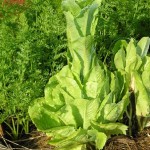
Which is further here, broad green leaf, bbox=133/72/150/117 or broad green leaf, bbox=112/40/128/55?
broad green leaf, bbox=112/40/128/55

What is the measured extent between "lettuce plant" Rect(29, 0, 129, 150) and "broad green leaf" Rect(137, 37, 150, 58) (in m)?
0.33

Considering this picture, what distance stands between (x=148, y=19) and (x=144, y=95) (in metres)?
1.11

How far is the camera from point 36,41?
3.20 metres

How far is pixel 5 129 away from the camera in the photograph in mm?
3355

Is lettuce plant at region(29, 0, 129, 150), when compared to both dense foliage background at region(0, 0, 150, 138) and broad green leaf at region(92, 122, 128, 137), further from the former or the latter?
dense foliage background at region(0, 0, 150, 138)

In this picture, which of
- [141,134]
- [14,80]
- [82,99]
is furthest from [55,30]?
[141,134]

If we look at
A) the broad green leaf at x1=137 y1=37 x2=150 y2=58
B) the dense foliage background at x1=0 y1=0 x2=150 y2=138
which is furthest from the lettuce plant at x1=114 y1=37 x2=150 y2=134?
the dense foliage background at x1=0 y1=0 x2=150 y2=138

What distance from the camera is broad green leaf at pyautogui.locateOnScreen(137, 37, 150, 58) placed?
3.11m

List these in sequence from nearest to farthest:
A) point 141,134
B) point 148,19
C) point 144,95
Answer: point 144,95
point 141,134
point 148,19

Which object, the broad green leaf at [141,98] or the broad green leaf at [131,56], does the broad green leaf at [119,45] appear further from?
the broad green leaf at [141,98]

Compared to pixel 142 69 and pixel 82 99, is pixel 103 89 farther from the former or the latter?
pixel 142 69

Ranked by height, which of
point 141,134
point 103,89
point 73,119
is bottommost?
point 141,134

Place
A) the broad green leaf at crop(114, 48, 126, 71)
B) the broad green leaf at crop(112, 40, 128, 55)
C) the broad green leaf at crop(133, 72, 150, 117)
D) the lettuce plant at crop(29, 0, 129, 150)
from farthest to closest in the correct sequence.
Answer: the broad green leaf at crop(112, 40, 128, 55), the broad green leaf at crop(114, 48, 126, 71), the broad green leaf at crop(133, 72, 150, 117), the lettuce plant at crop(29, 0, 129, 150)

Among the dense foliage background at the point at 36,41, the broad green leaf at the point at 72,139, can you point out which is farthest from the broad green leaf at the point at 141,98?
the dense foliage background at the point at 36,41
